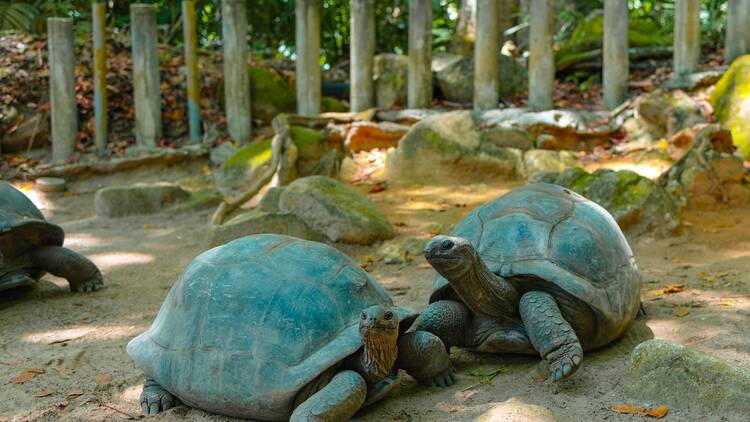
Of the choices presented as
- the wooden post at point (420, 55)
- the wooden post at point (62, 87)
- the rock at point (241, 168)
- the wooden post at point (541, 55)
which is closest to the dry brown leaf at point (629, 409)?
the rock at point (241, 168)

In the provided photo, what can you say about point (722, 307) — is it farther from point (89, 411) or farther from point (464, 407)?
point (89, 411)

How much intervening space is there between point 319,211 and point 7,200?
2.32m

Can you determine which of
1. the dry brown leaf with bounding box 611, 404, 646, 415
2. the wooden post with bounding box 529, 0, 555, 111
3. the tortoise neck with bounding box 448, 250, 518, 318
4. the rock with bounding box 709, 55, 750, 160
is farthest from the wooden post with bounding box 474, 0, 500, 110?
the dry brown leaf with bounding box 611, 404, 646, 415

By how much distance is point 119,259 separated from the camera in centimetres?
695

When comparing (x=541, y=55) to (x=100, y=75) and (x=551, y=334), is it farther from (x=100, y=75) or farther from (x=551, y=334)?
(x=551, y=334)

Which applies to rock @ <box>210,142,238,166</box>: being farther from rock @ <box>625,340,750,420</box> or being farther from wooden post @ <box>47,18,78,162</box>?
rock @ <box>625,340,750,420</box>

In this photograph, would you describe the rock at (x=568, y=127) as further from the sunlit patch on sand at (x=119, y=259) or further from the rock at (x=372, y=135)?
the sunlit patch on sand at (x=119, y=259)

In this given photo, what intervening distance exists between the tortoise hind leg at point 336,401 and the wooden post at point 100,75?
766 cm

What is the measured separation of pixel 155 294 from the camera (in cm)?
588

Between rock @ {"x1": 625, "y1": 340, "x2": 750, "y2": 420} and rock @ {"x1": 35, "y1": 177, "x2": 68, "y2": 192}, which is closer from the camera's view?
rock @ {"x1": 625, "y1": 340, "x2": 750, "y2": 420}

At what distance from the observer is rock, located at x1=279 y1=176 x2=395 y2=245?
688 cm

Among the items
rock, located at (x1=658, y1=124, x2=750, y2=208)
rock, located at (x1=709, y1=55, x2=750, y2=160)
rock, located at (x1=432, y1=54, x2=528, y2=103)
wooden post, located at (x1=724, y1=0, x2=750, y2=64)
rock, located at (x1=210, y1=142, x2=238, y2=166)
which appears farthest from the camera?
rock, located at (x1=432, y1=54, x2=528, y2=103)

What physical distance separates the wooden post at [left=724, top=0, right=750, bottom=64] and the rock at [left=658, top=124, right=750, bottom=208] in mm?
2050

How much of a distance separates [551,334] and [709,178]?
408 cm
